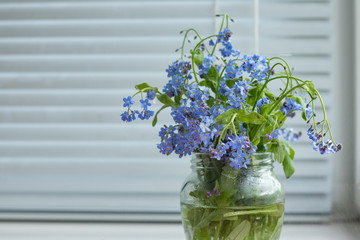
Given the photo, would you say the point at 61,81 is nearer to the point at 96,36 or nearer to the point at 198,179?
the point at 96,36

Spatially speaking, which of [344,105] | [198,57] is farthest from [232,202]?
[344,105]

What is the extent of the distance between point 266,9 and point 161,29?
324 mm

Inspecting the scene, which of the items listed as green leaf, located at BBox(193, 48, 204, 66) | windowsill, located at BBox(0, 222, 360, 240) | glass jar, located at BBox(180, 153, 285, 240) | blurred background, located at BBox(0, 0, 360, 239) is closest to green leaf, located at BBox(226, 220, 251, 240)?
glass jar, located at BBox(180, 153, 285, 240)

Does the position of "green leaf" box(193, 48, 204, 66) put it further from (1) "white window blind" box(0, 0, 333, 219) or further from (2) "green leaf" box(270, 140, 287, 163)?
(1) "white window blind" box(0, 0, 333, 219)

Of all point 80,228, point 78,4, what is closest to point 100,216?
point 80,228

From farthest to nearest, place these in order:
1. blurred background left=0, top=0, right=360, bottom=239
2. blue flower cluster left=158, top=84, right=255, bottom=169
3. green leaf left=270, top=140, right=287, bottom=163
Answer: blurred background left=0, top=0, right=360, bottom=239 → green leaf left=270, top=140, right=287, bottom=163 → blue flower cluster left=158, top=84, right=255, bottom=169

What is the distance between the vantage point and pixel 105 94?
4.55 feet

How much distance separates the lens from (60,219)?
1384 mm

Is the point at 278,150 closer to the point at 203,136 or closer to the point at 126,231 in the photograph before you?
the point at 203,136

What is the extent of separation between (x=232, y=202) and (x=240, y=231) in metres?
0.05

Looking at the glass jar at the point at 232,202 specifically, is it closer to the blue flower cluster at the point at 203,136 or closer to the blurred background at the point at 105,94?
Answer: the blue flower cluster at the point at 203,136

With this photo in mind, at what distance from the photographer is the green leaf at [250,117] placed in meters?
0.75

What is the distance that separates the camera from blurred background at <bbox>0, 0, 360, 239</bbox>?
4.41ft

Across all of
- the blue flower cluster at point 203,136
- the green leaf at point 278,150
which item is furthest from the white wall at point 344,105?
the blue flower cluster at point 203,136
